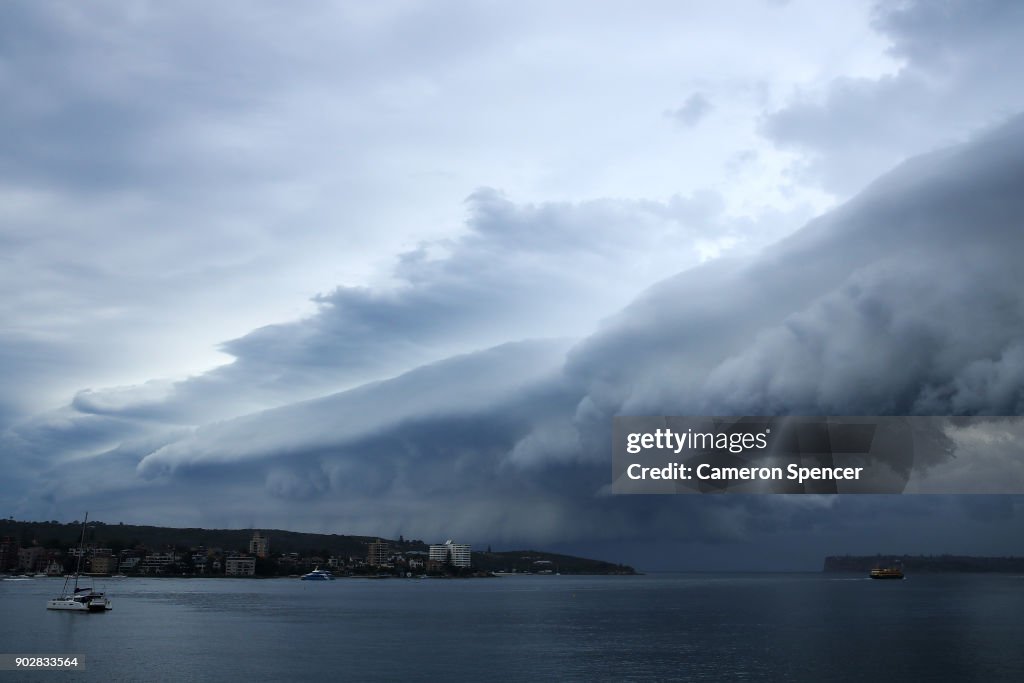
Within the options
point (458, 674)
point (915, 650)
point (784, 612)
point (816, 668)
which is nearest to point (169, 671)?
point (458, 674)

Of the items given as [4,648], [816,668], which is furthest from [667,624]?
[4,648]

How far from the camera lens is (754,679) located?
79.5m

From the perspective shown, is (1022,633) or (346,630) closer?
(1022,633)

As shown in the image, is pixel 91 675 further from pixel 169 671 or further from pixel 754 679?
pixel 754 679

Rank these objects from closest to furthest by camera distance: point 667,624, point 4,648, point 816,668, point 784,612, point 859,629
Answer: point 816,668
point 4,648
point 859,629
point 667,624
point 784,612

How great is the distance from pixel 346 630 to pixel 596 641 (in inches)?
1638

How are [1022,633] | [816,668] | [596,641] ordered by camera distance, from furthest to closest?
1. [1022,633]
2. [596,641]
3. [816,668]

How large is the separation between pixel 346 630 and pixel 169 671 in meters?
51.6

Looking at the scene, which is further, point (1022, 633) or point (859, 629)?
point (859, 629)

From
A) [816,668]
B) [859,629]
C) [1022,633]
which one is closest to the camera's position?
[816,668]

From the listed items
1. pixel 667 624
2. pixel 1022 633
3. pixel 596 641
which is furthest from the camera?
pixel 667 624

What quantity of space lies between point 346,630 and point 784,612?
96.4m

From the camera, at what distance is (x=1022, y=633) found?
123188 mm

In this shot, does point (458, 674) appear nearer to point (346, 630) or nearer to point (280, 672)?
point (280, 672)
